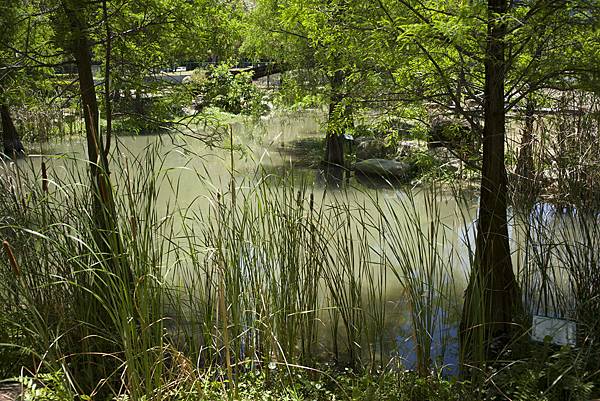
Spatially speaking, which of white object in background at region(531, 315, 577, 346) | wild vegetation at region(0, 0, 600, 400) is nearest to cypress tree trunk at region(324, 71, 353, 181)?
wild vegetation at region(0, 0, 600, 400)

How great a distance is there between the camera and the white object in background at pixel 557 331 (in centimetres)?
311

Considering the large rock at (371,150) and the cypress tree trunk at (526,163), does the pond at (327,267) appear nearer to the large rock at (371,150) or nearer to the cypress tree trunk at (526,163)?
the cypress tree trunk at (526,163)

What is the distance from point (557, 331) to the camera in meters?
3.17

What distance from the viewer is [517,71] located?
334 cm

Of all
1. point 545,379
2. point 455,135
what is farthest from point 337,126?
point 545,379

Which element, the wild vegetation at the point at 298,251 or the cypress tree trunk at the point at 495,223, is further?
the cypress tree trunk at the point at 495,223

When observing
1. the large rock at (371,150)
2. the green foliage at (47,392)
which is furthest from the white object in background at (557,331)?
the large rock at (371,150)

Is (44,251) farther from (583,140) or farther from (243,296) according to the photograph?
(583,140)

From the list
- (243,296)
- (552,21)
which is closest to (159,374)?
(243,296)

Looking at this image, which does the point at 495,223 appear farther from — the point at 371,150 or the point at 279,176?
the point at 371,150

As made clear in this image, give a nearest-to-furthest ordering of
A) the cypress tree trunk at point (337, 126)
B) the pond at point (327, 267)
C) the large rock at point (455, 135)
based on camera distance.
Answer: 1. the pond at point (327, 267)
2. the large rock at point (455, 135)
3. the cypress tree trunk at point (337, 126)

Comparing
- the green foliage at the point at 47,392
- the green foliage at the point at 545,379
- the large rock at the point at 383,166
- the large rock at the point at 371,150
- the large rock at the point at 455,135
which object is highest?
the large rock at the point at 455,135

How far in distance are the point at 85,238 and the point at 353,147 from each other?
28.9 feet

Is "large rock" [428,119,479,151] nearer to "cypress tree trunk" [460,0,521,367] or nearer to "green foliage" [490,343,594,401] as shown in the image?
"cypress tree trunk" [460,0,521,367]
